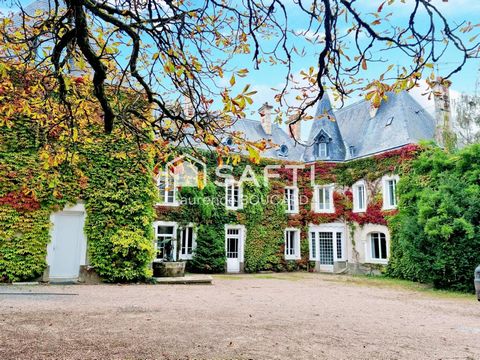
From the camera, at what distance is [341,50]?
3.41m

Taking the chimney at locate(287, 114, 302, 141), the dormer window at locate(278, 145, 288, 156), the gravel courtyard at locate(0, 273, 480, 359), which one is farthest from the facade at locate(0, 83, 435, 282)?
the gravel courtyard at locate(0, 273, 480, 359)

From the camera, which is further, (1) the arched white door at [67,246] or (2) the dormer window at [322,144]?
(2) the dormer window at [322,144]

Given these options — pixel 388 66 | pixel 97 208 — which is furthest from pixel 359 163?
pixel 388 66

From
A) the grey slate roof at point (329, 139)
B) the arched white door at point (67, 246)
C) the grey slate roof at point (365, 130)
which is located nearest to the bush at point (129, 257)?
the arched white door at point (67, 246)

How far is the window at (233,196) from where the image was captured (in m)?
18.8

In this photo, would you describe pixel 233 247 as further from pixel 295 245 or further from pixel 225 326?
pixel 225 326

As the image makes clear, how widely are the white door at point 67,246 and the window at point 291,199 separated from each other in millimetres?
11837

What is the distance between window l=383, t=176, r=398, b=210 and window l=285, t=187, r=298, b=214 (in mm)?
4953

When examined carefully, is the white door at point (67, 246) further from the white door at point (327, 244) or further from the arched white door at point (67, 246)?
the white door at point (327, 244)

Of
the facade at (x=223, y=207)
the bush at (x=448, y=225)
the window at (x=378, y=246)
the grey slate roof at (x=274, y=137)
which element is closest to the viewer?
the facade at (x=223, y=207)

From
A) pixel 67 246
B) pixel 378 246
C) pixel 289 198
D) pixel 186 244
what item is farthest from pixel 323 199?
pixel 67 246

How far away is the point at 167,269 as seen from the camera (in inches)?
518

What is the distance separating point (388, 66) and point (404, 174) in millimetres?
14654

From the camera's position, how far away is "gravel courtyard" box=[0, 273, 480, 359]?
430 centimetres
